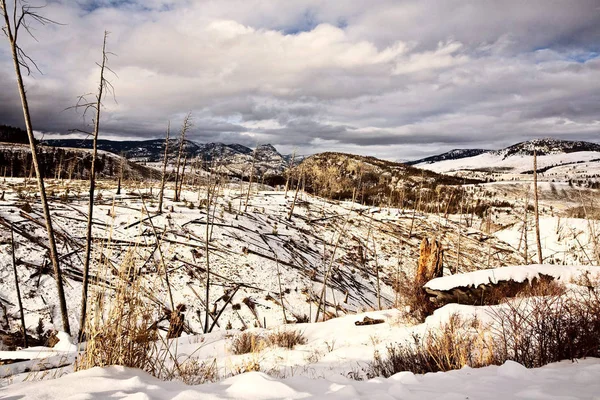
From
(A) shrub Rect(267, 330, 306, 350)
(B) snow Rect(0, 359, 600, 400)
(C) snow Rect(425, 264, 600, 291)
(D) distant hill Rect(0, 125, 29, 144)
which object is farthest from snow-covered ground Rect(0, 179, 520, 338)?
(D) distant hill Rect(0, 125, 29, 144)

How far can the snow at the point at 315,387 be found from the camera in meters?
2.81

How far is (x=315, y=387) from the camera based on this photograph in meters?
3.34

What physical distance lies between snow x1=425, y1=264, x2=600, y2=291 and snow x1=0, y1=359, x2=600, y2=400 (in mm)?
6545

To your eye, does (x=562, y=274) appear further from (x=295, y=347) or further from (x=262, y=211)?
(x=262, y=211)

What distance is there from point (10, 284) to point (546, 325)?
20829 millimetres

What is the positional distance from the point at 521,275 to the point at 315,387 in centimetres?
916

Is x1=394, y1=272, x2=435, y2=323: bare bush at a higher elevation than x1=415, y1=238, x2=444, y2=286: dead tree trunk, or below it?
below

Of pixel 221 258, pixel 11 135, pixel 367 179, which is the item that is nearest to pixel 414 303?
pixel 221 258

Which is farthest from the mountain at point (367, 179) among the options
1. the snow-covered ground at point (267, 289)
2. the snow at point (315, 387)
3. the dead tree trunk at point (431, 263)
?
the snow at point (315, 387)

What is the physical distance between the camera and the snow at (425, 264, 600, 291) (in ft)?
31.0

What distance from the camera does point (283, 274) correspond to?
2338cm

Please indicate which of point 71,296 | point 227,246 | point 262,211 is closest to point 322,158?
point 262,211

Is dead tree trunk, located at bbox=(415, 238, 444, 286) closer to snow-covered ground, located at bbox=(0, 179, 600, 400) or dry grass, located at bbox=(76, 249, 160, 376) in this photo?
snow-covered ground, located at bbox=(0, 179, 600, 400)

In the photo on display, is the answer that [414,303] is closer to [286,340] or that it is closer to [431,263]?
[431,263]
